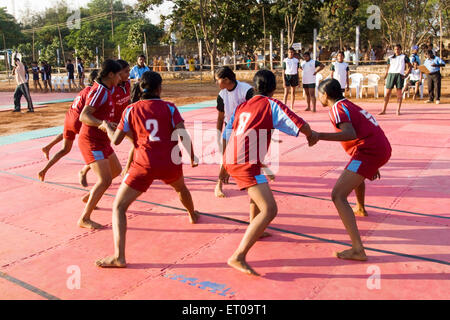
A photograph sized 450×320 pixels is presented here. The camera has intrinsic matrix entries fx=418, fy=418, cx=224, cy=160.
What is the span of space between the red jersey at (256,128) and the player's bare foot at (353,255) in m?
1.12

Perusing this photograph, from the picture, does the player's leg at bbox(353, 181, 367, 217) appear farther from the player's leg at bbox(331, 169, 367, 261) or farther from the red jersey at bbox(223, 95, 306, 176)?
the red jersey at bbox(223, 95, 306, 176)

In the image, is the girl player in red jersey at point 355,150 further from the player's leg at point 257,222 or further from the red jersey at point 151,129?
the red jersey at point 151,129

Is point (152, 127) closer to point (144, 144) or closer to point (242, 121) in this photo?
point (144, 144)

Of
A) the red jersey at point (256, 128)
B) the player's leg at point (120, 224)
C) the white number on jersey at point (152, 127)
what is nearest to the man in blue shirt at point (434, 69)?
the red jersey at point (256, 128)

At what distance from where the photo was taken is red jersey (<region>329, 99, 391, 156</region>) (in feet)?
12.0

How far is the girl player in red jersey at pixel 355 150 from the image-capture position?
369 cm

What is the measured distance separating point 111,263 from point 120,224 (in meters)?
0.37

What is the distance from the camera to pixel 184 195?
4.42 m

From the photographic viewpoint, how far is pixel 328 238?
429 cm
